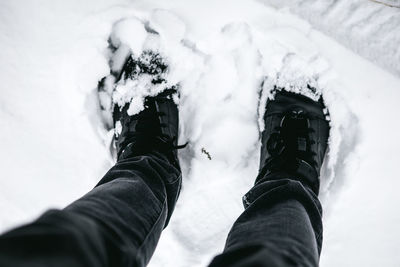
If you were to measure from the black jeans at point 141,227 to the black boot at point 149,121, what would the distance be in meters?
0.06

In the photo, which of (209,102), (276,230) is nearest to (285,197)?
(276,230)

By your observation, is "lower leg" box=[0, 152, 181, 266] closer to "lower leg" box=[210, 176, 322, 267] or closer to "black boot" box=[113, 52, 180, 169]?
"black boot" box=[113, 52, 180, 169]

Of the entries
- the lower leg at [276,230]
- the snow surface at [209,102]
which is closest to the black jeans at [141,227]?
the lower leg at [276,230]

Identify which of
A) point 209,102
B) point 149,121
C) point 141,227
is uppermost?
point 209,102

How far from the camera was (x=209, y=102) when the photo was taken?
1119mm

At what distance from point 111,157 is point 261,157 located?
1.81ft

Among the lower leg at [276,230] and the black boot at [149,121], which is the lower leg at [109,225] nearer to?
the black boot at [149,121]

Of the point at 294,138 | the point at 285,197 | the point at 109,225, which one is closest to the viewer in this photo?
the point at 109,225

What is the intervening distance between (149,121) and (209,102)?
23 cm

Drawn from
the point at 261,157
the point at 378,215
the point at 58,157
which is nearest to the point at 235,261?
the point at 261,157

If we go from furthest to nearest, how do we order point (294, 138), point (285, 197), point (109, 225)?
point (294, 138) < point (285, 197) < point (109, 225)

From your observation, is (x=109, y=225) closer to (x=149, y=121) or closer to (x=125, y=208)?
(x=125, y=208)

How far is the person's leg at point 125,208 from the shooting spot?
39 centimetres

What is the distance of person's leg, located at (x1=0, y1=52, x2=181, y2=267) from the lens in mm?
391
